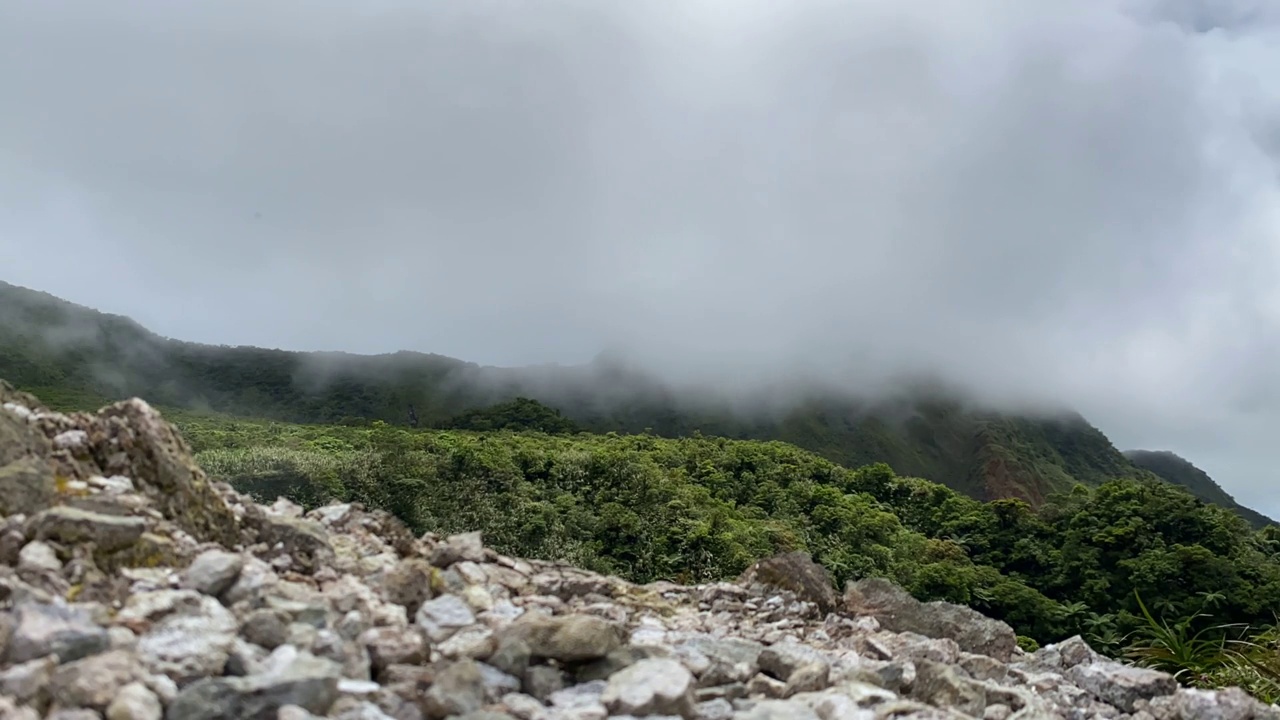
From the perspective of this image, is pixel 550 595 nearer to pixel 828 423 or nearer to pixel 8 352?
pixel 8 352

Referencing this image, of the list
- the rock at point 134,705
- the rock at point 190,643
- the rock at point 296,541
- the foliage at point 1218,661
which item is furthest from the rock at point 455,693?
the foliage at point 1218,661

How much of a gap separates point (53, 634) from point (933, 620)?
10.9m

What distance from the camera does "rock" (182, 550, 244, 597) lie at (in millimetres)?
4926

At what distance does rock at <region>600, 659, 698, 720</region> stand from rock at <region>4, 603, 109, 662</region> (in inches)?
102

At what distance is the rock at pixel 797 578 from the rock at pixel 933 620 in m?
0.50

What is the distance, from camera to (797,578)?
472 inches

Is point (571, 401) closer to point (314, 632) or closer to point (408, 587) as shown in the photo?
point (408, 587)

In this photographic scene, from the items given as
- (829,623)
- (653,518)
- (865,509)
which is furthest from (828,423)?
(829,623)

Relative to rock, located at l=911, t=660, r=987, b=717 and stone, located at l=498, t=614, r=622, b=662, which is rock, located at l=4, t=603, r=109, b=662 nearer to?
stone, located at l=498, t=614, r=622, b=662

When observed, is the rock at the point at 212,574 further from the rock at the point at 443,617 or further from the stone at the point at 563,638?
the stone at the point at 563,638

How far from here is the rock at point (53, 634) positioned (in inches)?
150

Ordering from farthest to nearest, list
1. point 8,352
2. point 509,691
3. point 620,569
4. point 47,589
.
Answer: point 8,352 → point 620,569 → point 509,691 → point 47,589

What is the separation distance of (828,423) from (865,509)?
61.7m

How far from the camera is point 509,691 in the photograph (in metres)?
4.84
